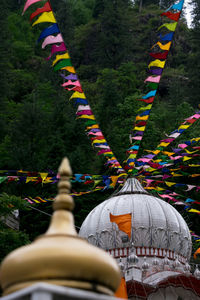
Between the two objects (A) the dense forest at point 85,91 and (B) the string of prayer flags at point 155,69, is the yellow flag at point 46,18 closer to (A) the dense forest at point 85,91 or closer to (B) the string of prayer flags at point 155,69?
(B) the string of prayer flags at point 155,69

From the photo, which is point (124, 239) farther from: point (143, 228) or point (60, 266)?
point (60, 266)

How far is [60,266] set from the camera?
12.0 feet

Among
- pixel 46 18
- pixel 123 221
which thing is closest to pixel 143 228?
pixel 123 221

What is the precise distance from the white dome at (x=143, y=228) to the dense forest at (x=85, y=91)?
6.63 feet

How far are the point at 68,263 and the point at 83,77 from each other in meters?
62.4

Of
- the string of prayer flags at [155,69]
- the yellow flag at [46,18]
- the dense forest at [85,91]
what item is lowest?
the dense forest at [85,91]

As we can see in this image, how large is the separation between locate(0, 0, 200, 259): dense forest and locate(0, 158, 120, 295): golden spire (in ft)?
43.2

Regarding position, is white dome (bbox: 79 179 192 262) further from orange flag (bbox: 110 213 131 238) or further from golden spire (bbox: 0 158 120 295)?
golden spire (bbox: 0 158 120 295)

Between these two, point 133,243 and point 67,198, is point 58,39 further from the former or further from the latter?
point 67,198

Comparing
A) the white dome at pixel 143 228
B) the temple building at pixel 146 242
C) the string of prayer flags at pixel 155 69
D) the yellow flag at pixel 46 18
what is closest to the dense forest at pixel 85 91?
the white dome at pixel 143 228

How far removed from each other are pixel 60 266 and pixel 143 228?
16.8 meters

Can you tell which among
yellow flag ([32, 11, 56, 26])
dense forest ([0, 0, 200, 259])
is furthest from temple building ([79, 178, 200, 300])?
yellow flag ([32, 11, 56, 26])

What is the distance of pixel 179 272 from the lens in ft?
62.3

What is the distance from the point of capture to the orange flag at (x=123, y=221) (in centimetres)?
1874
